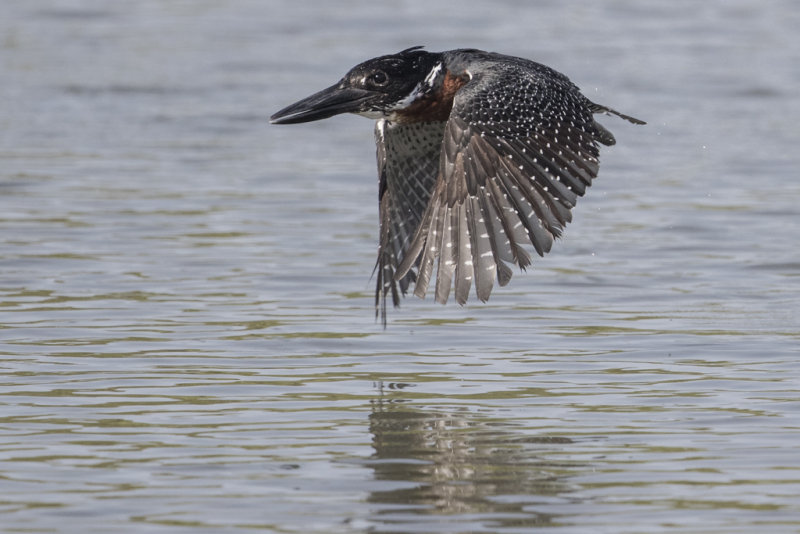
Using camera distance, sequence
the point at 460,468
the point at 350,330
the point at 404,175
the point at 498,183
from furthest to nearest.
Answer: the point at 404,175 → the point at 350,330 → the point at 498,183 → the point at 460,468

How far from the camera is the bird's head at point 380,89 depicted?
7852 millimetres

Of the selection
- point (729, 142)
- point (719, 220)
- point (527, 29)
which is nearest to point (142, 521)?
point (719, 220)

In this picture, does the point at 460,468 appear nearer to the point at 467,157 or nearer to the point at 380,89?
the point at 467,157

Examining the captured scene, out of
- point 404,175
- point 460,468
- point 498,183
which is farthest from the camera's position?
point 404,175

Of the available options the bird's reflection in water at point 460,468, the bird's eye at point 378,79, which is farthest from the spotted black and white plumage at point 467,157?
the bird's reflection in water at point 460,468

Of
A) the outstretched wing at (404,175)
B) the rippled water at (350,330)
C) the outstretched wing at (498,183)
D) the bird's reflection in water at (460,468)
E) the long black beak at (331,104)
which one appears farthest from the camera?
the outstretched wing at (404,175)

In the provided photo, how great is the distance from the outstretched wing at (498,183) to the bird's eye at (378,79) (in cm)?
63

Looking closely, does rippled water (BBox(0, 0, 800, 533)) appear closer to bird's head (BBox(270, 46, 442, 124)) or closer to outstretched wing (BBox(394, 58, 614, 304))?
outstretched wing (BBox(394, 58, 614, 304))

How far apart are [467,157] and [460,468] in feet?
5.28

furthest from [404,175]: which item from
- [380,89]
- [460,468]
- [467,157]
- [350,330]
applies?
[460,468]

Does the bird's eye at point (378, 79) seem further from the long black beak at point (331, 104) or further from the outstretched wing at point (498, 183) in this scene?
the outstretched wing at point (498, 183)

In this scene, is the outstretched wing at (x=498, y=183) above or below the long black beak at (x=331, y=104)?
below

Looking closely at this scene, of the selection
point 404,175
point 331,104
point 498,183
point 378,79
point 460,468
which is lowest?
point 460,468

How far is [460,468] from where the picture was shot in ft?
18.7
